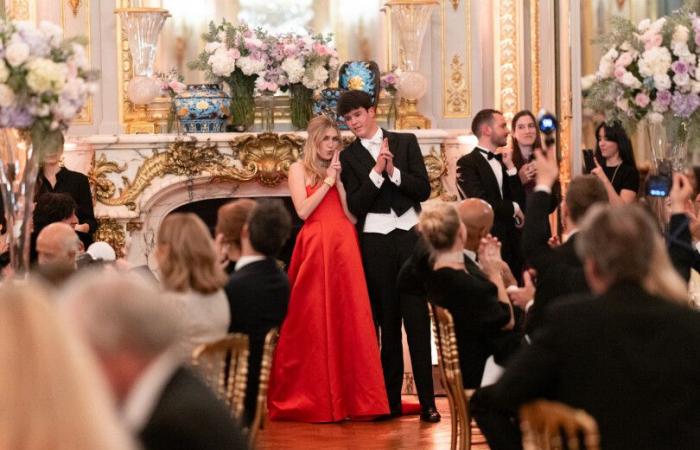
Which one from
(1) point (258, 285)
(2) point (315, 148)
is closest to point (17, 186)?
(1) point (258, 285)

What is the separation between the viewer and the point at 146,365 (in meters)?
2.42

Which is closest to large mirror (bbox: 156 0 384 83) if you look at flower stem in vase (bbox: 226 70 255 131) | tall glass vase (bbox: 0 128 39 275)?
flower stem in vase (bbox: 226 70 255 131)

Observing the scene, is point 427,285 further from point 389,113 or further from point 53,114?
point 389,113

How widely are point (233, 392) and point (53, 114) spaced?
1382 millimetres

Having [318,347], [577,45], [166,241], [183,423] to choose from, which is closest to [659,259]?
[183,423]

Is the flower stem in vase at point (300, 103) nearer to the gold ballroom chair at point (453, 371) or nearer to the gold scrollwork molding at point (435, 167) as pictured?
the gold scrollwork molding at point (435, 167)

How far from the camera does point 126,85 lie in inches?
384

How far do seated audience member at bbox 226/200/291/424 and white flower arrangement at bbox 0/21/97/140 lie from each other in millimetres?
800

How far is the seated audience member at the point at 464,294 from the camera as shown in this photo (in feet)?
16.7

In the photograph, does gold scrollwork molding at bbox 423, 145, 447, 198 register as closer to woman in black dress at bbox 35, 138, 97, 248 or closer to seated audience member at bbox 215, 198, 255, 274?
woman in black dress at bbox 35, 138, 97, 248

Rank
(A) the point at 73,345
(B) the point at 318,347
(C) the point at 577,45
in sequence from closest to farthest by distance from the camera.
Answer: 1. (A) the point at 73,345
2. (B) the point at 318,347
3. (C) the point at 577,45

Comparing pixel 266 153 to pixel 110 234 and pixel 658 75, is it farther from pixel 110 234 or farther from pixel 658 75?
pixel 658 75

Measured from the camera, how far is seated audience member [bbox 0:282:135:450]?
71.8 inches

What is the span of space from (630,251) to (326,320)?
4039mm
